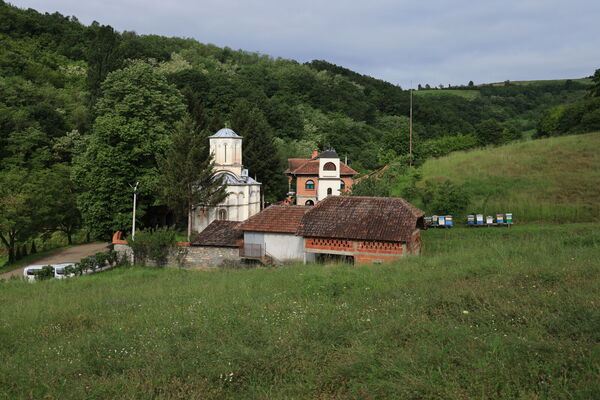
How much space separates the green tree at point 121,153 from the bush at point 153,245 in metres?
4.20

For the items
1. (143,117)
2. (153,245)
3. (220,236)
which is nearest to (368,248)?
(220,236)

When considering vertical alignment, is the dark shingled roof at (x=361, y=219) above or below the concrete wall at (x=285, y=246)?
above

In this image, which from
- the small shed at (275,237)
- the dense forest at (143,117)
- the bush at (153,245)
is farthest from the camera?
the dense forest at (143,117)

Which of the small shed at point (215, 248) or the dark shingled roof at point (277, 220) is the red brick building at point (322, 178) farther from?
the small shed at point (215, 248)

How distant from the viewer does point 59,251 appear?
102 ft

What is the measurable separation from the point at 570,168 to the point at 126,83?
33.8 metres

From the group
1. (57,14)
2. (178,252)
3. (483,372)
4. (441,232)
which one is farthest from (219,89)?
(483,372)

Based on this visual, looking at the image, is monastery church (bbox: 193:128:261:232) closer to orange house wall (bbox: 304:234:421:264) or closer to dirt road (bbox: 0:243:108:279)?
dirt road (bbox: 0:243:108:279)

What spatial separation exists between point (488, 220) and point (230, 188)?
1848 centimetres

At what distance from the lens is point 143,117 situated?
3084 centimetres

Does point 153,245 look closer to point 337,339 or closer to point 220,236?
point 220,236

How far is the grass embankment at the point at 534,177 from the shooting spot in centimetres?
2427

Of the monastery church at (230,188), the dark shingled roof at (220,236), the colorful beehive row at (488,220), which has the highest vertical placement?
the monastery church at (230,188)

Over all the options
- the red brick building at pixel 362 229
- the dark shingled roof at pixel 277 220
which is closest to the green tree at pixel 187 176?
the dark shingled roof at pixel 277 220
